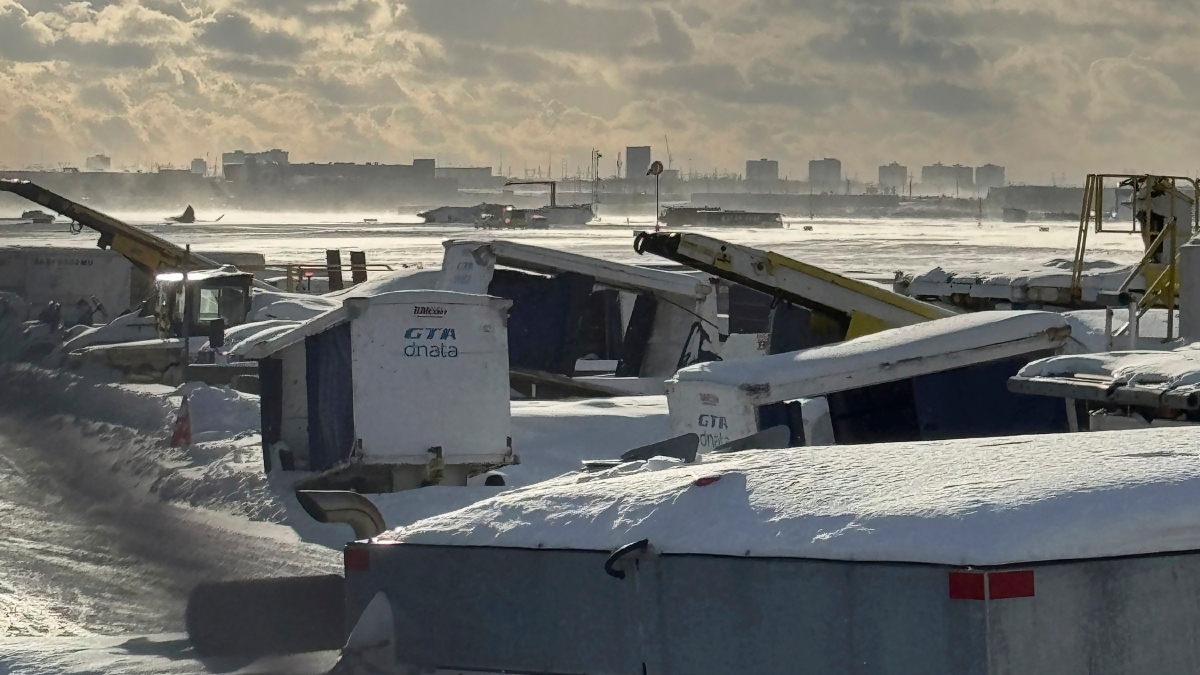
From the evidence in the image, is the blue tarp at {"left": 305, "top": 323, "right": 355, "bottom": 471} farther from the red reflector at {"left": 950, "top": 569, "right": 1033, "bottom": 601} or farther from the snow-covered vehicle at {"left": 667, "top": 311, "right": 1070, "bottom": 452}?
the red reflector at {"left": 950, "top": 569, "right": 1033, "bottom": 601}

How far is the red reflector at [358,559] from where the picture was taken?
5285 mm

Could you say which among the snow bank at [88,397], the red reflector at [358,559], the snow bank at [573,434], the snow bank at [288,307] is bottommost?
the snow bank at [88,397]

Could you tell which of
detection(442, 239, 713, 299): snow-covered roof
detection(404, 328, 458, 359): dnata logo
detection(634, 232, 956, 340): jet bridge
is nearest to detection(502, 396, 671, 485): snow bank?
detection(404, 328, 458, 359): dnata logo

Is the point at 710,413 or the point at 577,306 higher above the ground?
the point at 710,413

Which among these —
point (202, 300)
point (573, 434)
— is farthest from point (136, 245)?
point (573, 434)

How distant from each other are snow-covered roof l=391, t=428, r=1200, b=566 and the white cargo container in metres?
8.18

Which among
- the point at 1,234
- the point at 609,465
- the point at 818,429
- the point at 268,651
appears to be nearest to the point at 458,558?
the point at 609,465

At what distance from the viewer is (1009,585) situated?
4.03 m

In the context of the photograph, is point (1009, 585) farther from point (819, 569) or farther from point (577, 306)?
point (577, 306)

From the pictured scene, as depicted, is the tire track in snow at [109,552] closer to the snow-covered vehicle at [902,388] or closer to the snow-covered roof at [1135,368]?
the snow-covered vehicle at [902,388]

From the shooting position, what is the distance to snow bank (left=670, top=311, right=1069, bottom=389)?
10.3m

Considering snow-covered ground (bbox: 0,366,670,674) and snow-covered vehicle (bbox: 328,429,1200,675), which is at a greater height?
snow-covered vehicle (bbox: 328,429,1200,675)

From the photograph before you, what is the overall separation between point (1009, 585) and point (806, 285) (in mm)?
12049

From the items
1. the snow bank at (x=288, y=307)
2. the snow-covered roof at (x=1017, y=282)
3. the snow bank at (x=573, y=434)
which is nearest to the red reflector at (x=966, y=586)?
the snow bank at (x=573, y=434)
